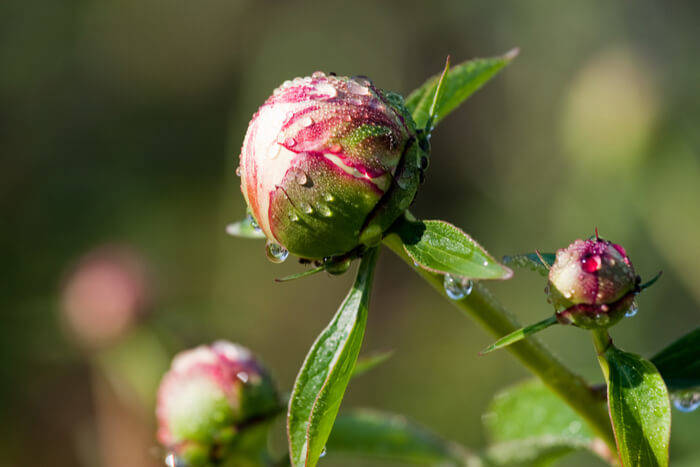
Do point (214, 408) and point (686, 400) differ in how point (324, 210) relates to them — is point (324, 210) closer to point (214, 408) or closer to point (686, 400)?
point (686, 400)

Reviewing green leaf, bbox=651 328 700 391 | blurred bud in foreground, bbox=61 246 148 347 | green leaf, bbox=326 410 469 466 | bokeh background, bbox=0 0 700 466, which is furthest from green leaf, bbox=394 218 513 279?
blurred bud in foreground, bbox=61 246 148 347

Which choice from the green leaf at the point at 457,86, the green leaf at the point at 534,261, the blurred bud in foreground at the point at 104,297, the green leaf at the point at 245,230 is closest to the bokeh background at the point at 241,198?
the blurred bud in foreground at the point at 104,297

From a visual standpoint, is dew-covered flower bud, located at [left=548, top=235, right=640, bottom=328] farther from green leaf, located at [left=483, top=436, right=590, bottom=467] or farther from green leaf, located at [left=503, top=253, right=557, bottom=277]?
green leaf, located at [left=483, top=436, right=590, bottom=467]

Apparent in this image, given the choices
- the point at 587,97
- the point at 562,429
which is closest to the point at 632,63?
the point at 587,97

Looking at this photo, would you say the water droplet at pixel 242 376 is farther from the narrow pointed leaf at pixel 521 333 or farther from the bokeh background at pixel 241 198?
the bokeh background at pixel 241 198

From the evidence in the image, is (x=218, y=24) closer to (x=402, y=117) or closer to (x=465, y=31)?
(x=465, y=31)

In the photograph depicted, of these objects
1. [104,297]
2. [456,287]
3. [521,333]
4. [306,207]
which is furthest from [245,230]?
[104,297]
